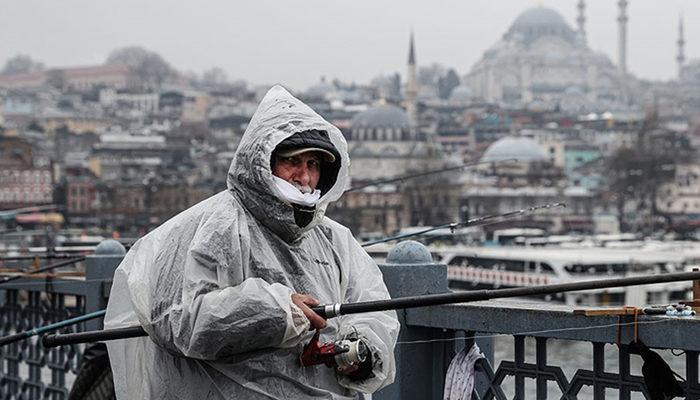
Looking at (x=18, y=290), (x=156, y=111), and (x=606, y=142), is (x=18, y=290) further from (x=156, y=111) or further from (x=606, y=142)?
(x=156, y=111)

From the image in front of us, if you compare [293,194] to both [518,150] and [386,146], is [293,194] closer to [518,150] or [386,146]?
[518,150]

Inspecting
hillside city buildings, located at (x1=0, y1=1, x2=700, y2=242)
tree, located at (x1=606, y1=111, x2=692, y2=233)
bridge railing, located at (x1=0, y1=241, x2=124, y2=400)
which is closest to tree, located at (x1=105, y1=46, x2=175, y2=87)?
hillside city buildings, located at (x1=0, y1=1, x2=700, y2=242)

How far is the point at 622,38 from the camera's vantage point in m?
153

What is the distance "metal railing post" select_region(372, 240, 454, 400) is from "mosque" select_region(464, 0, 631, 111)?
469ft

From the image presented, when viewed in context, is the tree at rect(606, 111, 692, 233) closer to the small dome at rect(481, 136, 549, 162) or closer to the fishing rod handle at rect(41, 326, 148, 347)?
the small dome at rect(481, 136, 549, 162)

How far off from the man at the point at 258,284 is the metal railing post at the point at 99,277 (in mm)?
1774

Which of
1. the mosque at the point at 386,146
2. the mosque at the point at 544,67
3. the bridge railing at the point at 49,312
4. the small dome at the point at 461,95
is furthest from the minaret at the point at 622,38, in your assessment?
the bridge railing at the point at 49,312

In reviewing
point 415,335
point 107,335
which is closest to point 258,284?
point 107,335

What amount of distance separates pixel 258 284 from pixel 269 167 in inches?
7.9

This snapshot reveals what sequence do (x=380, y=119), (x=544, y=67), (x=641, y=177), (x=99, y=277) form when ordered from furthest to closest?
(x=544, y=67) → (x=380, y=119) → (x=641, y=177) → (x=99, y=277)

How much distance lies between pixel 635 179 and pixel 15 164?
1034 inches

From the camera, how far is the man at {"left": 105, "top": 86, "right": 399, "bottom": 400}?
2.97 meters

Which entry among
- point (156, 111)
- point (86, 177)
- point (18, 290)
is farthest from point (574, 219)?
point (18, 290)

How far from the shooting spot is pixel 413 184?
2908 inches
